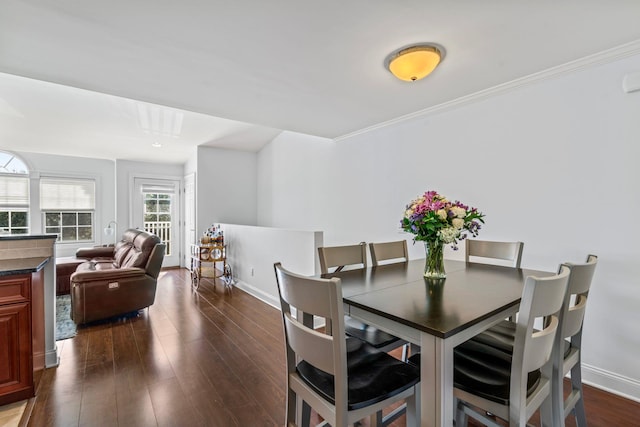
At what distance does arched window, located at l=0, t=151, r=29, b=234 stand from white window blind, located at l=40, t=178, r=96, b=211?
0.24 m

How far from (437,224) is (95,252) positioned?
222 inches

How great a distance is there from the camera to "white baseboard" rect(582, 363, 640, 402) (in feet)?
6.30

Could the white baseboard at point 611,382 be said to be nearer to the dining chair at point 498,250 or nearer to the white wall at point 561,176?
the white wall at point 561,176

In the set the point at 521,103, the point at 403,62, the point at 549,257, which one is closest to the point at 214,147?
the point at 403,62

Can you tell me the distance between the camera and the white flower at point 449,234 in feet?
5.27

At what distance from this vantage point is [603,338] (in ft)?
6.72

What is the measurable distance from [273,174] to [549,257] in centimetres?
463

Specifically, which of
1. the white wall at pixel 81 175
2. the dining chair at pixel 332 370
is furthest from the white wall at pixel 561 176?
the white wall at pixel 81 175

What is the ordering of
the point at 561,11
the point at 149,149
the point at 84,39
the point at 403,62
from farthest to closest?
the point at 149,149 < the point at 403,62 < the point at 84,39 < the point at 561,11

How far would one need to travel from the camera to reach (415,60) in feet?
6.17

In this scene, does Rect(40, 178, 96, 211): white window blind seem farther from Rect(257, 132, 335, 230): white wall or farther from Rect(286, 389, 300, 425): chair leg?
Rect(286, 389, 300, 425): chair leg

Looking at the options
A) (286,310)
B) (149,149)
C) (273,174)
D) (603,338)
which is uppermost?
(149,149)

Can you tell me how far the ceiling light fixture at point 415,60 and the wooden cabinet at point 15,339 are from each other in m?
2.79

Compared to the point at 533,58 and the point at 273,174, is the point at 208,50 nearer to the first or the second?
the point at 533,58
